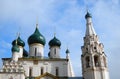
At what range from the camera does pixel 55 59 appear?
32125 millimetres

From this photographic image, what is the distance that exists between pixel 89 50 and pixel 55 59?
4.92 metres

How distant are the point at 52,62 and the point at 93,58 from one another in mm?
5747

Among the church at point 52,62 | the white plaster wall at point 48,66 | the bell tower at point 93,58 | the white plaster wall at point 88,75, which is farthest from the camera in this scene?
the white plaster wall at point 48,66

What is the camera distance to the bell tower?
28797mm

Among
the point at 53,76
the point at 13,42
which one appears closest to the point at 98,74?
the point at 53,76

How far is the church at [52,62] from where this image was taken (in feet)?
93.0

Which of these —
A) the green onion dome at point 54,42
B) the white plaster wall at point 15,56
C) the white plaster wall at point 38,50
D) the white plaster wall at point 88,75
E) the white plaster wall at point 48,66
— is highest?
the green onion dome at point 54,42

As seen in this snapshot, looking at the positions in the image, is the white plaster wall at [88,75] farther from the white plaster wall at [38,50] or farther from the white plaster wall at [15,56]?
the white plaster wall at [15,56]

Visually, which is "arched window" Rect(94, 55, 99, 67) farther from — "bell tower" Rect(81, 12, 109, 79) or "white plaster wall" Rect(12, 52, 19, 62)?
"white plaster wall" Rect(12, 52, 19, 62)

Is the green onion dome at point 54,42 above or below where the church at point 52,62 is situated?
above

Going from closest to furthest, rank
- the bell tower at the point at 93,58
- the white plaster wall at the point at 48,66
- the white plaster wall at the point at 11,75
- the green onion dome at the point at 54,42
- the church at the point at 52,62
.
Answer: the white plaster wall at the point at 11,75
the church at the point at 52,62
the bell tower at the point at 93,58
the white plaster wall at the point at 48,66
the green onion dome at the point at 54,42

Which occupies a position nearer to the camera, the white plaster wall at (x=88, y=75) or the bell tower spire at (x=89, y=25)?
the white plaster wall at (x=88, y=75)

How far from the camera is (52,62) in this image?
105 feet

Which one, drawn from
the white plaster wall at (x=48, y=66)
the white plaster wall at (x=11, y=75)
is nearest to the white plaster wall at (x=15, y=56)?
the white plaster wall at (x=48, y=66)
